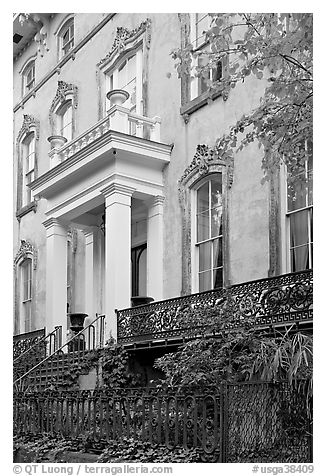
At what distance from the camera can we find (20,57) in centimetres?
2395

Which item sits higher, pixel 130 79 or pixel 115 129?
pixel 130 79

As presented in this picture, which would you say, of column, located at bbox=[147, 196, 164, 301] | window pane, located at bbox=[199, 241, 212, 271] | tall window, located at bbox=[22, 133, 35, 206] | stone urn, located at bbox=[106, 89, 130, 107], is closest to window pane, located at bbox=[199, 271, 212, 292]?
window pane, located at bbox=[199, 241, 212, 271]

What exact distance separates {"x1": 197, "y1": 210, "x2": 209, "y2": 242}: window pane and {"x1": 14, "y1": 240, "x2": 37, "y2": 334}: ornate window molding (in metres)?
7.07

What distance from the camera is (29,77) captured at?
2359 centimetres

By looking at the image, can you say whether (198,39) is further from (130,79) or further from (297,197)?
(297,197)

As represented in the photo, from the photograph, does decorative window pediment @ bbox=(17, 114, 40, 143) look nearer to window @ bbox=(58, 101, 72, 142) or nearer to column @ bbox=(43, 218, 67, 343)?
window @ bbox=(58, 101, 72, 142)

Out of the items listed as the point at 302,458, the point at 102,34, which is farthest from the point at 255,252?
the point at 102,34

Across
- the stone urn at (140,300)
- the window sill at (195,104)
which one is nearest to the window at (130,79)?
the window sill at (195,104)

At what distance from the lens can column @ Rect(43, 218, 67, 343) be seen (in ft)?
57.2

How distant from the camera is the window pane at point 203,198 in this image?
49.1ft

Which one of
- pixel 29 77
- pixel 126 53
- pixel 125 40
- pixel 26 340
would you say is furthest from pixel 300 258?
pixel 29 77

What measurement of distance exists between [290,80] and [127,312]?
6.48 meters

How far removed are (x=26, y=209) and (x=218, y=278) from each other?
889 centimetres
